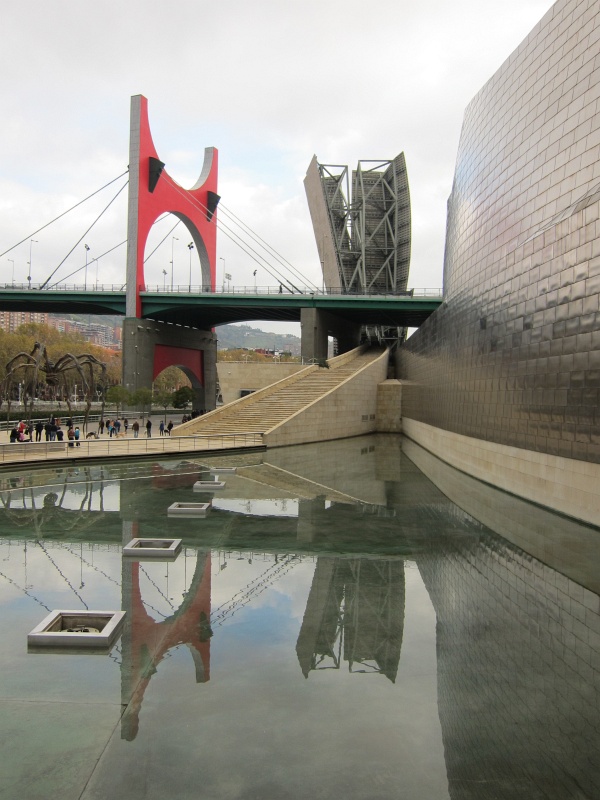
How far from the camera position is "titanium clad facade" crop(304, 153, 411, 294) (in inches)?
2244

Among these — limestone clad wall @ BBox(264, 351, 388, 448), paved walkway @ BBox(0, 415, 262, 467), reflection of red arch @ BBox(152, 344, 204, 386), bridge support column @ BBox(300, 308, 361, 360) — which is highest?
→ bridge support column @ BBox(300, 308, 361, 360)

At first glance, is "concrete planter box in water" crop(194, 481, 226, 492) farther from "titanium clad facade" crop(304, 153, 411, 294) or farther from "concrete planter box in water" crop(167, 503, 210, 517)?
"titanium clad facade" crop(304, 153, 411, 294)

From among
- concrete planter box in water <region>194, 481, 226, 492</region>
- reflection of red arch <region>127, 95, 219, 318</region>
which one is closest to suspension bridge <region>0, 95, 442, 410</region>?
reflection of red arch <region>127, 95, 219, 318</region>

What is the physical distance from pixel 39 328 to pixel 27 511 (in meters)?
71.0

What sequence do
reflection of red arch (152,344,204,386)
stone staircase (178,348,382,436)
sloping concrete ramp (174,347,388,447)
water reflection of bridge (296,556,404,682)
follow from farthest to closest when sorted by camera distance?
reflection of red arch (152,344,204,386), stone staircase (178,348,382,436), sloping concrete ramp (174,347,388,447), water reflection of bridge (296,556,404,682)

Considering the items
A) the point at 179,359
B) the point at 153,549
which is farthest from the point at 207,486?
the point at 179,359

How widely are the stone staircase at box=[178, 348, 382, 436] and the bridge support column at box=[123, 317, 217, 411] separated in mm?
13692

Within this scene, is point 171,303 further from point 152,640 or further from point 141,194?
point 152,640

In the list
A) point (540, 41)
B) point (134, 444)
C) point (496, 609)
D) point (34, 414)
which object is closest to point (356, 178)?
point (34, 414)

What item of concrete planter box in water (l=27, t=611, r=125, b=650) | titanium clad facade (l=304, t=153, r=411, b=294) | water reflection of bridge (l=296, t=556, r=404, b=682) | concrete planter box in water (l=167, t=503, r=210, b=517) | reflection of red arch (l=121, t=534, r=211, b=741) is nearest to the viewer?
reflection of red arch (l=121, t=534, r=211, b=741)

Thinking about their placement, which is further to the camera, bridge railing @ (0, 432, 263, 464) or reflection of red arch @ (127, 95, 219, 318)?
reflection of red arch @ (127, 95, 219, 318)

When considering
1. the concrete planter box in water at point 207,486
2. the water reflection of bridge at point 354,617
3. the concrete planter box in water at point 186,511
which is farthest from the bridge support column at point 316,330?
the water reflection of bridge at point 354,617

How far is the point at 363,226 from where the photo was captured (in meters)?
58.4

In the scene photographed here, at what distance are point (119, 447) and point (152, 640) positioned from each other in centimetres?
1897
